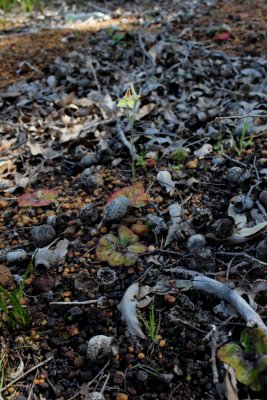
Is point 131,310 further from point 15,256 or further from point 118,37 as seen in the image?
point 118,37

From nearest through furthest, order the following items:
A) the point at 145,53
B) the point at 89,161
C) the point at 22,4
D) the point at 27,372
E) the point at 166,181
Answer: the point at 27,372 < the point at 166,181 < the point at 89,161 < the point at 145,53 < the point at 22,4

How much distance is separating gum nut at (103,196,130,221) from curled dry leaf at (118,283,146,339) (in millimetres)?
358

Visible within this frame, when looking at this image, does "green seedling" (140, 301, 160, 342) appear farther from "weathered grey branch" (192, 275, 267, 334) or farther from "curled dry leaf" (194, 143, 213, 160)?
"curled dry leaf" (194, 143, 213, 160)

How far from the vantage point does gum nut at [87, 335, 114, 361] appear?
139 centimetres

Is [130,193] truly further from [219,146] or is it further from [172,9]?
[172,9]

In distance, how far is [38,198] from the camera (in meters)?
2.13

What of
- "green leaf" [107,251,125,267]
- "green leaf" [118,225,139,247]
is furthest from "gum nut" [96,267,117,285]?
"green leaf" [118,225,139,247]

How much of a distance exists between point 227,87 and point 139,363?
81.0 inches

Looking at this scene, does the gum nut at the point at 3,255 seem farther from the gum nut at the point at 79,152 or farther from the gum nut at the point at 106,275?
the gum nut at the point at 79,152

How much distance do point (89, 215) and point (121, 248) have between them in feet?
0.80

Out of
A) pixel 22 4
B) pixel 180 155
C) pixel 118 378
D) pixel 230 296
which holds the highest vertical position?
pixel 22 4

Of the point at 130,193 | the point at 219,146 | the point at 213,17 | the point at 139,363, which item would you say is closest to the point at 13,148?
the point at 130,193

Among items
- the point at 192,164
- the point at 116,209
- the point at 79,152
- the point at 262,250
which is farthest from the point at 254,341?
the point at 79,152

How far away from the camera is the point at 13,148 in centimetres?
260
